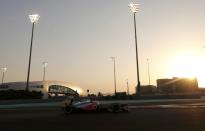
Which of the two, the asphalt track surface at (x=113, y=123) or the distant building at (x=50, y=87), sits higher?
the distant building at (x=50, y=87)

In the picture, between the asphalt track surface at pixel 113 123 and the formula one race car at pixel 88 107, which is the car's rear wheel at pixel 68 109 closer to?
the formula one race car at pixel 88 107

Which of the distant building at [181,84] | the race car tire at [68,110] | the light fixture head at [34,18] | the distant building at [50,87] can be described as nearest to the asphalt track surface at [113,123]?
the race car tire at [68,110]

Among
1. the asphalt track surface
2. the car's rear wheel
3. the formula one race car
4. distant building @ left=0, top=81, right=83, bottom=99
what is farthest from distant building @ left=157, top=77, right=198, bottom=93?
the asphalt track surface

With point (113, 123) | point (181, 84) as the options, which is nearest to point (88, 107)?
point (113, 123)

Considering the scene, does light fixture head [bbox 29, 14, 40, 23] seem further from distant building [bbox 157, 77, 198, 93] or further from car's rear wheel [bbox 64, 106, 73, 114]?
distant building [bbox 157, 77, 198, 93]

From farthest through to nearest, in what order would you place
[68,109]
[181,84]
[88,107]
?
[181,84], [88,107], [68,109]

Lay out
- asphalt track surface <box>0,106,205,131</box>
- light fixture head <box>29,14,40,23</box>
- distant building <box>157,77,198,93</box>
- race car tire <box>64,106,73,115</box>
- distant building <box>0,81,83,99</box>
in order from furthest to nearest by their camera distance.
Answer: distant building <box>157,77,198,93</box> → distant building <box>0,81,83,99</box> → light fixture head <box>29,14,40,23</box> → race car tire <box>64,106,73,115</box> → asphalt track surface <box>0,106,205,131</box>

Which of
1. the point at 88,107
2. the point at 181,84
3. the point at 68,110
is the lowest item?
the point at 68,110

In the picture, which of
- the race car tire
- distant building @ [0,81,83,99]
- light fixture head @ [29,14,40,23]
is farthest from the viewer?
distant building @ [0,81,83,99]

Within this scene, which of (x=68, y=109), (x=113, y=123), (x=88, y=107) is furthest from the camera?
(x=88, y=107)

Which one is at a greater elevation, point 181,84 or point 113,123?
point 181,84

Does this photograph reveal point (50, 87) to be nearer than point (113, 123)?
No

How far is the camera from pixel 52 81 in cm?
15550

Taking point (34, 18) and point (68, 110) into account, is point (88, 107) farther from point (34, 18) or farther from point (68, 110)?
point (34, 18)
